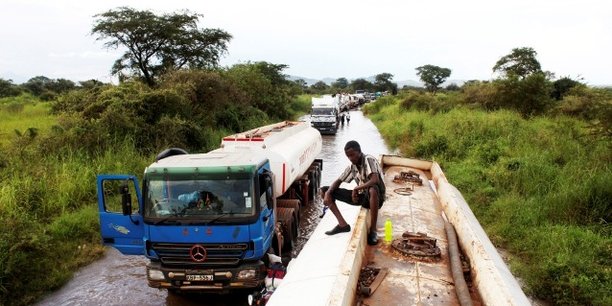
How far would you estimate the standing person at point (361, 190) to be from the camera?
6.09 metres

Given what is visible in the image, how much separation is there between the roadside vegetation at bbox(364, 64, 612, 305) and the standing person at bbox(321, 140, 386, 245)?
10.9ft

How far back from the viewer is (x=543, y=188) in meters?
10.9

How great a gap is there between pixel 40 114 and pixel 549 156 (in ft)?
67.9

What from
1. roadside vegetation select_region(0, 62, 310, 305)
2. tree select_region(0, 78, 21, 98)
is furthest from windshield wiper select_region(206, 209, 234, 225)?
tree select_region(0, 78, 21, 98)

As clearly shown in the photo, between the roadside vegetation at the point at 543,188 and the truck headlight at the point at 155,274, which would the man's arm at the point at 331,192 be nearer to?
the truck headlight at the point at 155,274

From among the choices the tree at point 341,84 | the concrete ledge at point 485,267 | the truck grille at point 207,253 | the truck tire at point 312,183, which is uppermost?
the tree at point 341,84

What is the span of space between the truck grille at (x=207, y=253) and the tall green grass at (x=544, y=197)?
16.3ft

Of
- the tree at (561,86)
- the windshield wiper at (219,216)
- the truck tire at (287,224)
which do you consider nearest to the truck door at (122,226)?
the windshield wiper at (219,216)

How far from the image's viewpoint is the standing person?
6094 mm

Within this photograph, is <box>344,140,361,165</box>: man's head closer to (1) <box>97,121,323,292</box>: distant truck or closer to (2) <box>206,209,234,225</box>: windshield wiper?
(1) <box>97,121,323,292</box>: distant truck

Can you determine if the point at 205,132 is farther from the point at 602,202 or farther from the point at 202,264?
the point at 602,202

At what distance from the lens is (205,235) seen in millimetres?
6016

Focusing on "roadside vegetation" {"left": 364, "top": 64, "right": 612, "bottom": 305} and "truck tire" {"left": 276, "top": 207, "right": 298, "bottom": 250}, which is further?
"truck tire" {"left": 276, "top": 207, "right": 298, "bottom": 250}

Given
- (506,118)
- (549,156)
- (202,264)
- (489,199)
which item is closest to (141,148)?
(202,264)
